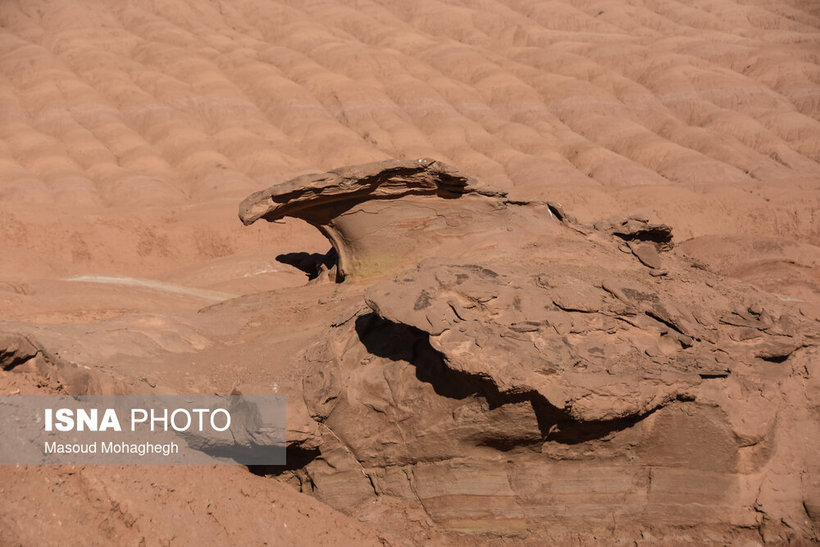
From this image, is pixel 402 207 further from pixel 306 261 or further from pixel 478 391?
pixel 306 261

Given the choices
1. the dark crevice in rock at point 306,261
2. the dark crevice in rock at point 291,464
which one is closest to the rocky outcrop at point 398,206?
the dark crevice in rock at point 291,464

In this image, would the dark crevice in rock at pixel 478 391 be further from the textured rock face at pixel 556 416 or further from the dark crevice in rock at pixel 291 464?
the dark crevice in rock at pixel 291 464

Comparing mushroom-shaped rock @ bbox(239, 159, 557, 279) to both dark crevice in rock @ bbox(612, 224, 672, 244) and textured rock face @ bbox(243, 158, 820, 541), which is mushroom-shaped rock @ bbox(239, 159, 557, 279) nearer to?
dark crevice in rock @ bbox(612, 224, 672, 244)

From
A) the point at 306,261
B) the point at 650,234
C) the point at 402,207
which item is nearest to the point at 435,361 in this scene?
the point at 402,207

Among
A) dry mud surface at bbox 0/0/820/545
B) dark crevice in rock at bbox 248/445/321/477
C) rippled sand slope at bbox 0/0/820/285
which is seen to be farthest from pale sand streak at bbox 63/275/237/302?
dark crevice in rock at bbox 248/445/321/477

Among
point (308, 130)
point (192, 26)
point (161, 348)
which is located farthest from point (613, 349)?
point (192, 26)
